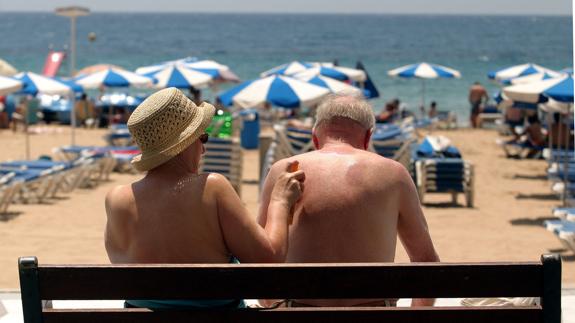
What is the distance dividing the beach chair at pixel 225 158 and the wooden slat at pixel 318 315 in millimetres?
9524

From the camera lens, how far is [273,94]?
13531 mm

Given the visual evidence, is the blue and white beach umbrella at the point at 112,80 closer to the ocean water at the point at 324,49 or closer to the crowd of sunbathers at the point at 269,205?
the crowd of sunbathers at the point at 269,205

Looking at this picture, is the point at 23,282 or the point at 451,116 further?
the point at 451,116

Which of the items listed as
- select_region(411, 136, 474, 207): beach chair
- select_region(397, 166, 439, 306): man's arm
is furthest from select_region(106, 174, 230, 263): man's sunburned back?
select_region(411, 136, 474, 207): beach chair

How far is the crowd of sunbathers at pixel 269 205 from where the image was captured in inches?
113

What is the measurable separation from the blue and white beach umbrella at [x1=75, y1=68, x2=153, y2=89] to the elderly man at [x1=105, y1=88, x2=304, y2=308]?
51.2 feet

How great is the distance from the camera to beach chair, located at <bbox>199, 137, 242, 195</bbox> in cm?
1223

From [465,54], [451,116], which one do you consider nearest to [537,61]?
[465,54]

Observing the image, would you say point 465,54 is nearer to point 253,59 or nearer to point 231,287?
point 253,59

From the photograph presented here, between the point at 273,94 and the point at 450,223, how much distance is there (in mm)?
3335

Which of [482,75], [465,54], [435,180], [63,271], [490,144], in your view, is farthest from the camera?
[465,54]

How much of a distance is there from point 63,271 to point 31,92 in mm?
14183

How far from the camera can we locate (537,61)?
76250mm

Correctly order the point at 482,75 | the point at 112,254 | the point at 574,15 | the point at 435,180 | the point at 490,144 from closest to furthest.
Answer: the point at 112,254
the point at 574,15
the point at 435,180
the point at 490,144
the point at 482,75
